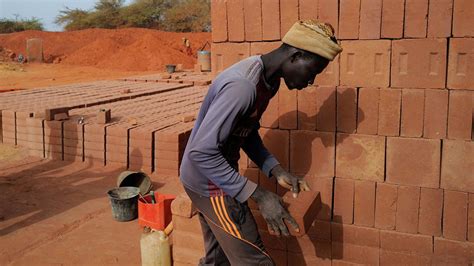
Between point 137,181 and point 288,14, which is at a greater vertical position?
point 288,14

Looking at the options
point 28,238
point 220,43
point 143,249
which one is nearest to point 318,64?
point 220,43

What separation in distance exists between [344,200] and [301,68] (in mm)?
1553

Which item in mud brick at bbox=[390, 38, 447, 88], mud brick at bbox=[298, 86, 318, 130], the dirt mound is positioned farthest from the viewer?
the dirt mound

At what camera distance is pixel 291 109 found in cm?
350

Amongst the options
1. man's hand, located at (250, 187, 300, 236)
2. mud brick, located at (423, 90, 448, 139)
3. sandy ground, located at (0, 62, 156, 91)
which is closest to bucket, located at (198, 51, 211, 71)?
sandy ground, located at (0, 62, 156, 91)

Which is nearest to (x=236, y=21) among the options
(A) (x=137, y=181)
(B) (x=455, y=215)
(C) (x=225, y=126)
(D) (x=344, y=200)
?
(D) (x=344, y=200)

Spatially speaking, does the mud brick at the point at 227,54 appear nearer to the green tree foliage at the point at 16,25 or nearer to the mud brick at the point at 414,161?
the mud brick at the point at 414,161

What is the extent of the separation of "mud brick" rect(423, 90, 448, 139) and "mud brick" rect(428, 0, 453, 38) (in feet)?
1.27

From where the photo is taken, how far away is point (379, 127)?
3.29m

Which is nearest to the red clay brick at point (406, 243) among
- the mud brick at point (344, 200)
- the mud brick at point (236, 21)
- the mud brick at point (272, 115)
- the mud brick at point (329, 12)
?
the mud brick at point (344, 200)

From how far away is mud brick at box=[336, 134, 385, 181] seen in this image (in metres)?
3.32

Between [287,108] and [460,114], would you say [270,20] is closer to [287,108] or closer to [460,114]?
[287,108]

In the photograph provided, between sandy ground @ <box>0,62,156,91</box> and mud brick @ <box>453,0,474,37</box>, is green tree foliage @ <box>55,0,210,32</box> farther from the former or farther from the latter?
mud brick @ <box>453,0,474,37</box>

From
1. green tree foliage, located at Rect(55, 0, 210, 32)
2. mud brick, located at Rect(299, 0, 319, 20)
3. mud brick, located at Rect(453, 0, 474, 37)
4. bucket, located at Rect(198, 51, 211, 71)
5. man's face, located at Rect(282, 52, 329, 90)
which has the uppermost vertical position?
green tree foliage, located at Rect(55, 0, 210, 32)
